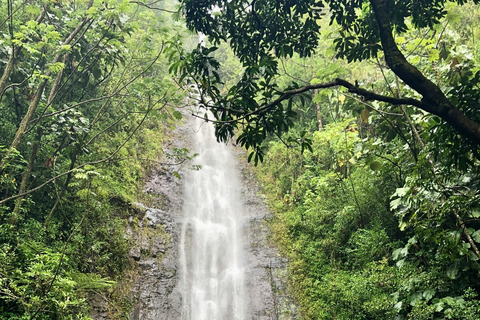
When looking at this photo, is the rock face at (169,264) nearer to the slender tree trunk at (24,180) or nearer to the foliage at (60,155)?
the foliage at (60,155)

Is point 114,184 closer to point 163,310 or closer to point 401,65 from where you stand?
point 163,310

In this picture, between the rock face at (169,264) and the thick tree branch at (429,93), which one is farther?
the rock face at (169,264)

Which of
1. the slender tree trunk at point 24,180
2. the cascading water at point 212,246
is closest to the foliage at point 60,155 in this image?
the slender tree trunk at point 24,180

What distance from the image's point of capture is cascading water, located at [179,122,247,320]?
1056cm

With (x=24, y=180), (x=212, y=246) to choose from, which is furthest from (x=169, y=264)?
(x=24, y=180)

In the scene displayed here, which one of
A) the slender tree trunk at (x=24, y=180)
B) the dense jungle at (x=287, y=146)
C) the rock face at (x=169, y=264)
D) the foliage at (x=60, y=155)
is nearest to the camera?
the dense jungle at (x=287, y=146)

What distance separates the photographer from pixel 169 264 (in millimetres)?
11398

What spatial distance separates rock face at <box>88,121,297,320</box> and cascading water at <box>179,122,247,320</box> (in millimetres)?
311

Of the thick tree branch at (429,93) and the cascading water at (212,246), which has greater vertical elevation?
the cascading water at (212,246)

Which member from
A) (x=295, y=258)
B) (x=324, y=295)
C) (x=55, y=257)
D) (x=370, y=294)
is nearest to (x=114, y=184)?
(x=55, y=257)

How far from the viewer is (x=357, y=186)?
10422mm

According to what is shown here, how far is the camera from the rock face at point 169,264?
982 cm

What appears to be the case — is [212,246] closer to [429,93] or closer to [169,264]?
[169,264]

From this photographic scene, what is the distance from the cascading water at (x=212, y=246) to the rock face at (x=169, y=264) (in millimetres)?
311
